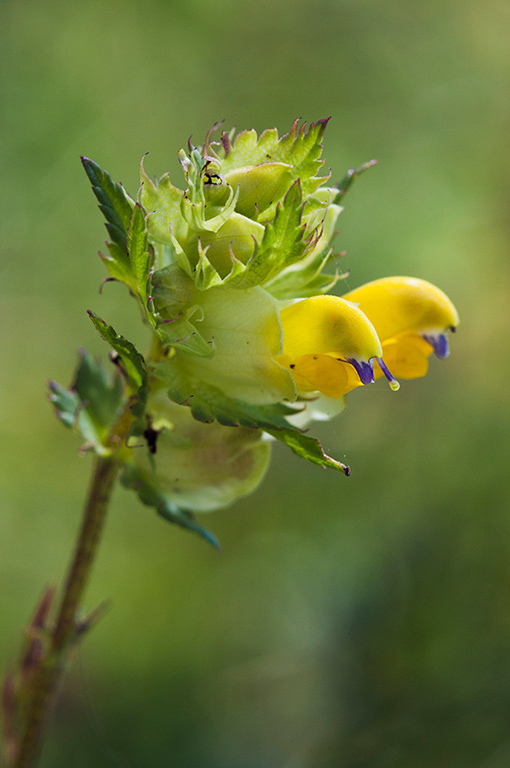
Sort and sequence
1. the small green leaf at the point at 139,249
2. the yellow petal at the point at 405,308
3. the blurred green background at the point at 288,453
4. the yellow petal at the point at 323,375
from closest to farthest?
1. the small green leaf at the point at 139,249
2. the yellow petal at the point at 323,375
3. the yellow petal at the point at 405,308
4. the blurred green background at the point at 288,453

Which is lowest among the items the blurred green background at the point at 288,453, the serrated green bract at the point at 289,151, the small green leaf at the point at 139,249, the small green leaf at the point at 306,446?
the blurred green background at the point at 288,453

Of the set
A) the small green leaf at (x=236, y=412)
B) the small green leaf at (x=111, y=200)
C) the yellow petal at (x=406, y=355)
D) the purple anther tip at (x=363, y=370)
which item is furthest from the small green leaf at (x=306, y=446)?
the small green leaf at (x=111, y=200)

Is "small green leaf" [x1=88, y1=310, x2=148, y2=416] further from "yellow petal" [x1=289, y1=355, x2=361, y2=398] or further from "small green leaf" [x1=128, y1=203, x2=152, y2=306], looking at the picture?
"yellow petal" [x1=289, y1=355, x2=361, y2=398]

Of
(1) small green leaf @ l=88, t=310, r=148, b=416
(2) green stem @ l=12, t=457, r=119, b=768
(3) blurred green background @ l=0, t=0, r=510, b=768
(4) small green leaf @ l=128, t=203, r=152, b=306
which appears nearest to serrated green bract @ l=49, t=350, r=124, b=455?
(2) green stem @ l=12, t=457, r=119, b=768

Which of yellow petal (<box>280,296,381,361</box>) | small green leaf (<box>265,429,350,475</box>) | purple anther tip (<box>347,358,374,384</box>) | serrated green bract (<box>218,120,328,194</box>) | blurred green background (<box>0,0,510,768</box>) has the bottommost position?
blurred green background (<box>0,0,510,768</box>)

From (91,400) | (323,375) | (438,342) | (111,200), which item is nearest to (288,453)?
(91,400)

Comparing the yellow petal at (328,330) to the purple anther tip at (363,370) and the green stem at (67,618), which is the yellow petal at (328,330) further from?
the green stem at (67,618)
